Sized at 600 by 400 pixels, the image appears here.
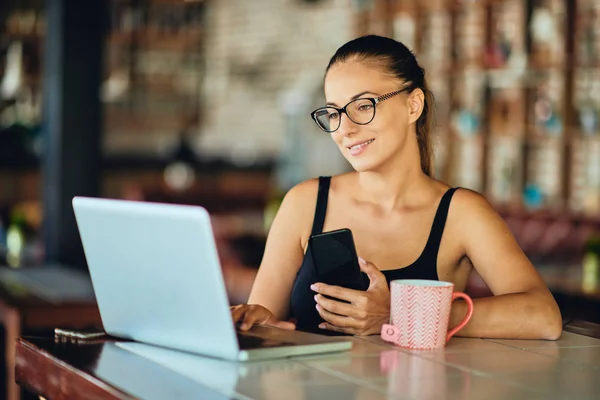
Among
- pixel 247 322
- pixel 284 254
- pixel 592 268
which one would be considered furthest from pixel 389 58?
pixel 592 268

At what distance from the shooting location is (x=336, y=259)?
1.83m

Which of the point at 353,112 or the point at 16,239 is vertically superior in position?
the point at 353,112

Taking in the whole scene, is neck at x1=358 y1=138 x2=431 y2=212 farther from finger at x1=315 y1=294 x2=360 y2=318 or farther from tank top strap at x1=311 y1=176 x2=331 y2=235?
finger at x1=315 y1=294 x2=360 y2=318

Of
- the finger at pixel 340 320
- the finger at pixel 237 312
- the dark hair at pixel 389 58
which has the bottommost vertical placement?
the finger at pixel 340 320

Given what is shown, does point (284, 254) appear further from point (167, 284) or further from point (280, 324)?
point (167, 284)

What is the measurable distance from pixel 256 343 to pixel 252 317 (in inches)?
7.1

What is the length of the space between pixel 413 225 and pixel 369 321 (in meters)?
0.46

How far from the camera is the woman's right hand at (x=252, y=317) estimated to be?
1.69 m

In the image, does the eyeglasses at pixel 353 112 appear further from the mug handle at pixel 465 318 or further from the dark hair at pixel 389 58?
the mug handle at pixel 465 318

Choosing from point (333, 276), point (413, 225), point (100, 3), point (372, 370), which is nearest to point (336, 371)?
point (372, 370)

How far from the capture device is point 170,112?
37.2 feet

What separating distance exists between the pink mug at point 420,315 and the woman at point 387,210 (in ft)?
0.64

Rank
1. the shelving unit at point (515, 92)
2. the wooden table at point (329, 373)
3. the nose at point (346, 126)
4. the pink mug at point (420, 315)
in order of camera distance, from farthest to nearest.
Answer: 1. the shelving unit at point (515, 92)
2. the nose at point (346, 126)
3. the pink mug at point (420, 315)
4. the wooden table at point (329, 373)

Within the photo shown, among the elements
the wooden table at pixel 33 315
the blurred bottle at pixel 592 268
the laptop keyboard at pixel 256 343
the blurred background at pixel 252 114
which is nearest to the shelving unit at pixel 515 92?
the blurred background at pixel 252 114
